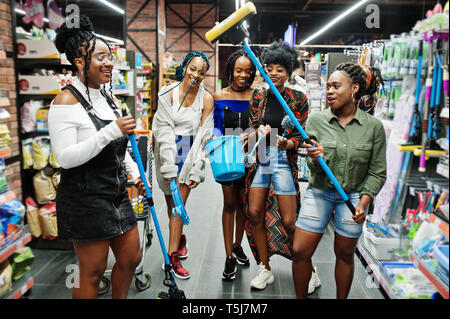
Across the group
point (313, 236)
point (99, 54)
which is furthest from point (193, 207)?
point (99, 54)

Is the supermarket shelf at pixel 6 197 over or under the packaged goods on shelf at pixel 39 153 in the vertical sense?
under

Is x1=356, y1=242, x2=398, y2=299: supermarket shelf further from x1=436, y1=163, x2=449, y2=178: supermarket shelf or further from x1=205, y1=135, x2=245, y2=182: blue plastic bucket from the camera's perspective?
x1=205, y1=135, x2=245, y2=182: blue plastic bucket

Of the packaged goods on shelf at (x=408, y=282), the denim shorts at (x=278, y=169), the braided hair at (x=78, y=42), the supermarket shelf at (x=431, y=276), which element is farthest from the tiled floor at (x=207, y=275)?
the braided hair at (x=78, y=42)

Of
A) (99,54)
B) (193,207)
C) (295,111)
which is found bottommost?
(193,207)

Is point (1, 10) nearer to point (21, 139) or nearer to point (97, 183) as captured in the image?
point (21, 139)

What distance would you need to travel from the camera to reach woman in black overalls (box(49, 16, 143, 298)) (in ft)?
5.52

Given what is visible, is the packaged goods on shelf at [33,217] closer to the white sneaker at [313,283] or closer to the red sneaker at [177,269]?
the red sneaker at [177,269]

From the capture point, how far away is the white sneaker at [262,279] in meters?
2.69

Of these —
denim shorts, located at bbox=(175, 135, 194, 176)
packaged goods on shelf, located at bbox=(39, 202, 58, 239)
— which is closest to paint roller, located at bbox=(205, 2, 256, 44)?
denim shorts, located at bbox=(175, 135, 194, 176)

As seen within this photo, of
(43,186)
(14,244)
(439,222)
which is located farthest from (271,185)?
(43,186)

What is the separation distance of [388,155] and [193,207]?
317 centimetres

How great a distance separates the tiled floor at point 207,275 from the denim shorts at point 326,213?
33.2 inches

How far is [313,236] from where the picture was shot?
2.07 metres

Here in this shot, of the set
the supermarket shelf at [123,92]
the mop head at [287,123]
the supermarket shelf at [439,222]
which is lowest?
the supermarket shelf at [439,222]
